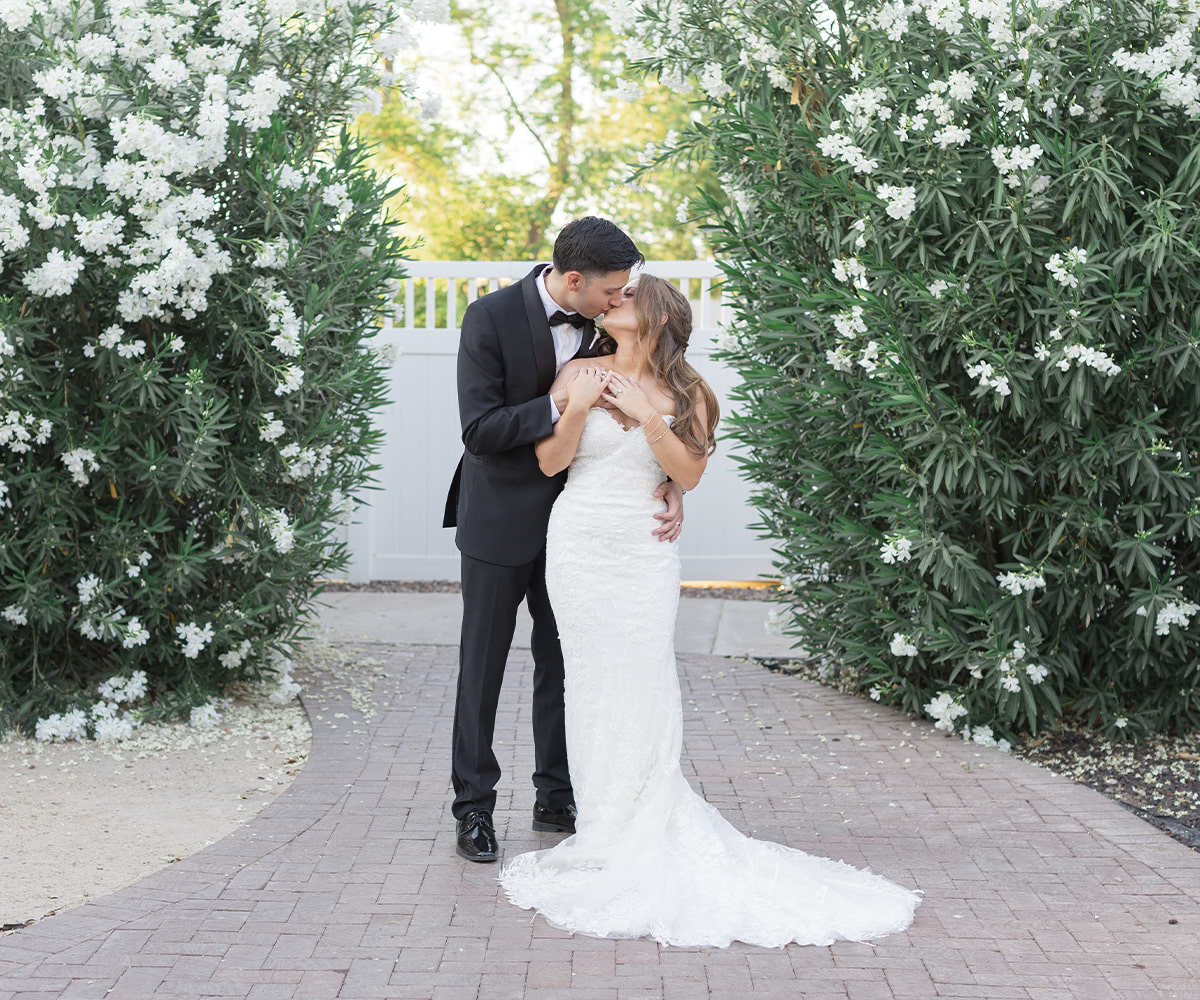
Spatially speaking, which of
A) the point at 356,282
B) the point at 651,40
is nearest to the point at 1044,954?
the point at 356,282

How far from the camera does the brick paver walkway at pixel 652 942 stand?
3.49 m

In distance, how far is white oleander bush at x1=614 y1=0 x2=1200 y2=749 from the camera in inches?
201

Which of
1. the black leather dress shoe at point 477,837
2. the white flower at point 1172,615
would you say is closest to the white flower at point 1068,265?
the white flower at point 1172,615

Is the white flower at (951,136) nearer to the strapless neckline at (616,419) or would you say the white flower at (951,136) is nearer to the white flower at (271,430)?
the strapless neckline at (616,419)

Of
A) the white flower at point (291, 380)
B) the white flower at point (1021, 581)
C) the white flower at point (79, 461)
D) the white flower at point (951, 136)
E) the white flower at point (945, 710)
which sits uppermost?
the white flower at point (951, 136)

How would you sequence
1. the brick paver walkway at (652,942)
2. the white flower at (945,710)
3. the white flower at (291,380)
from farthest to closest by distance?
the white flower at (945,710) < the white flower at (291,380) < the brick paver walkway at (652,942)

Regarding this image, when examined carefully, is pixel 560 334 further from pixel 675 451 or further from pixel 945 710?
pixel 945 710

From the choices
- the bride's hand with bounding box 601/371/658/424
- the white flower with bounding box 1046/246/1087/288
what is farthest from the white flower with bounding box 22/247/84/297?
the white flower with bounding box 1046/246/1087/288

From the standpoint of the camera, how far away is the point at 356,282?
20.5 feet

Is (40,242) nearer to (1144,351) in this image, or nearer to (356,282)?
(356,282)

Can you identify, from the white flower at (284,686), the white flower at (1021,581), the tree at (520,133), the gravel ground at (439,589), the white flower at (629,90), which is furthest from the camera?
the tree at (520,133)

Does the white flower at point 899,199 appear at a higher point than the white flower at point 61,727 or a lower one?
higher

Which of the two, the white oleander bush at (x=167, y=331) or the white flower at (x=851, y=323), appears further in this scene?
the white flower at (x=851, y=323)

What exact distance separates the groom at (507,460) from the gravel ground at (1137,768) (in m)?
2.14
